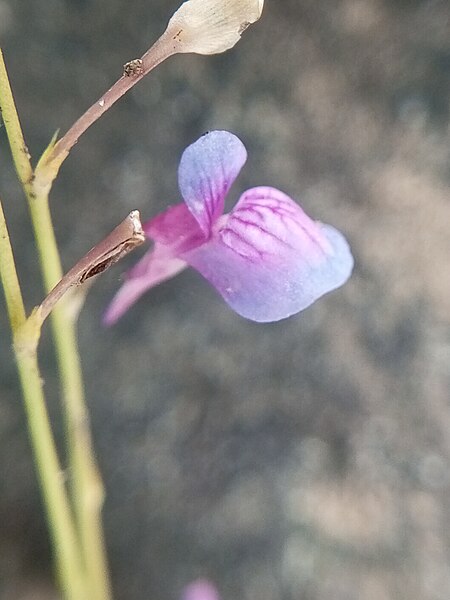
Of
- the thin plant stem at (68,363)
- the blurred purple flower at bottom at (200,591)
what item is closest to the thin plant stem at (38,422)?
the thin plant stem at (68,363)

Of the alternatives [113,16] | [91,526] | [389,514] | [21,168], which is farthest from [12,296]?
[389,514]

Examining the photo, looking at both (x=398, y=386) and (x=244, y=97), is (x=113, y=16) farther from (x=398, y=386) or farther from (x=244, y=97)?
(x=398, y=386)

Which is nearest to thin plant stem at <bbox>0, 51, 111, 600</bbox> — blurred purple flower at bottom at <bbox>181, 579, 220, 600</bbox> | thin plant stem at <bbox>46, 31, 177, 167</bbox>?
thin plant stem at <bbox>46, 31, 177, 167</bbox>

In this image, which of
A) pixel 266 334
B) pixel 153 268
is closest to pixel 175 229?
pixel 153 268

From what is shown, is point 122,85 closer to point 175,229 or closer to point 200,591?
point 175,229

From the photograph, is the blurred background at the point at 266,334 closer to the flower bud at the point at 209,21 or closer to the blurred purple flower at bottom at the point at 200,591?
the blurred purple flower at bottom at the point at 200,591
